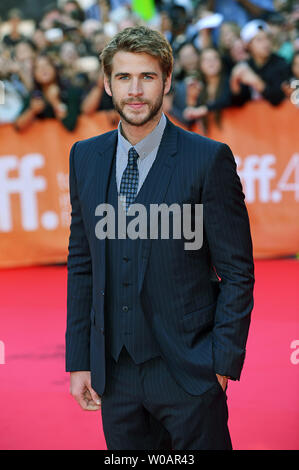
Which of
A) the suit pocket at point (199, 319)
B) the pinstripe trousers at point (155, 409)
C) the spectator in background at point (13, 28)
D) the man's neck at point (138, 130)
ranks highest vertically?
the spectator in background at point (13, 28)

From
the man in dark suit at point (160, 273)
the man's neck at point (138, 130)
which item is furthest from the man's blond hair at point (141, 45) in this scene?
the man's neck at point (138, 130)

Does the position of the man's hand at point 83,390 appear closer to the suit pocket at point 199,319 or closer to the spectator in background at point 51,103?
the suit pocket at point 199,319

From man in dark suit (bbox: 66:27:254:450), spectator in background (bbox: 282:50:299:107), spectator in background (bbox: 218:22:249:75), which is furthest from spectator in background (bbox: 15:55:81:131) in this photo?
man in dark suit (bbox: 66:27:254:450)

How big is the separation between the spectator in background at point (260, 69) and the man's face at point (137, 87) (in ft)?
13.4

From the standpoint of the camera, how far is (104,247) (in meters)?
1.38

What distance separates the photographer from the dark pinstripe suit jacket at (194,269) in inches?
52.3

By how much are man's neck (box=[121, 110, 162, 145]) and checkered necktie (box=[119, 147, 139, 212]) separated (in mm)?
31

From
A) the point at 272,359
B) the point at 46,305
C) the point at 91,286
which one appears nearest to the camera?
the point at 91,286

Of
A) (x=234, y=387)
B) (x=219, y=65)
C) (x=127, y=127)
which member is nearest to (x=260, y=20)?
(x=219, y=65)

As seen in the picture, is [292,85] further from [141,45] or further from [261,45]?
[141,45]

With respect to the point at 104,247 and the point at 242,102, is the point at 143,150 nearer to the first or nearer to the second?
the point at 104,247

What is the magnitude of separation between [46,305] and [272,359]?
1.99 meters

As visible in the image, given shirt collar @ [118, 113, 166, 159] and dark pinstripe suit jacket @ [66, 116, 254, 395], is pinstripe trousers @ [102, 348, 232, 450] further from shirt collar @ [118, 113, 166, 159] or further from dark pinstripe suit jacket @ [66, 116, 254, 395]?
shirt collar @ [118, 113, 166, 159]

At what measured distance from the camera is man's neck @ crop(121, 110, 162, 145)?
1385 mm
